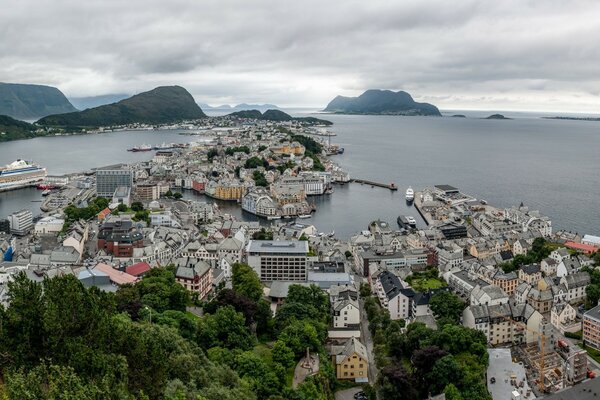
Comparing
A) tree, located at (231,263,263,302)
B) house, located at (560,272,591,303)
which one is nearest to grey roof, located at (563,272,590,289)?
house, located at (560,272,591,303)

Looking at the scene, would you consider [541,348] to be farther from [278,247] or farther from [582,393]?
[278,247]

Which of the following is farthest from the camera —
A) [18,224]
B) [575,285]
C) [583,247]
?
[18,224]

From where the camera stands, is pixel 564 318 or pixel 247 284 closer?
pixel 564 318

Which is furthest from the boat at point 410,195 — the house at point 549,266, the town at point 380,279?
the house at point 549,266

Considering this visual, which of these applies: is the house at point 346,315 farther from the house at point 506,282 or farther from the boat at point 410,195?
the boat at point 410,195

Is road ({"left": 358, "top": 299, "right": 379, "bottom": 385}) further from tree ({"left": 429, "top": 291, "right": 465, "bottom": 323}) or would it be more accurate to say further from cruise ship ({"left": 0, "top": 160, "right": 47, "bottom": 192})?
cruise ship ({"left": 0, "top": 160, "right": 47, "bottom": 192})

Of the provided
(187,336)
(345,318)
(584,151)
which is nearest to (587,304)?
(345,318)

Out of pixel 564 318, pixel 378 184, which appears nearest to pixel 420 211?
pixel 378 184
